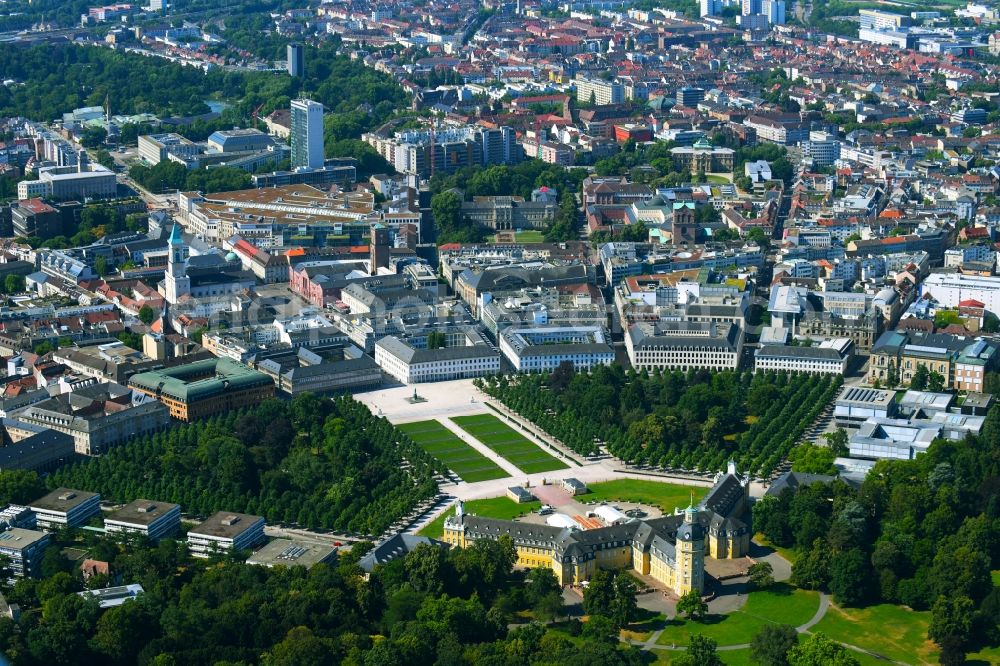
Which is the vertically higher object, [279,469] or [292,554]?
[292,554]

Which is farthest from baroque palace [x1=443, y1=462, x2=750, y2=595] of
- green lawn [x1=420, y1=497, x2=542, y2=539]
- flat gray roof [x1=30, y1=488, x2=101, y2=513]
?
flat gray roof [x1=30, y1=488, x2=101, y2=513]

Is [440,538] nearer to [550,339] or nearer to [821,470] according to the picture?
[821,470]

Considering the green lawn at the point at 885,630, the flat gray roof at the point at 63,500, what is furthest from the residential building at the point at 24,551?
the green lawn at the point at 885,630

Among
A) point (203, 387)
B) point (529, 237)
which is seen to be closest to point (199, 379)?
point (203, 387)

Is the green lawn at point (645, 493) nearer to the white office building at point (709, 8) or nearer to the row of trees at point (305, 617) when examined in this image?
the row of trees at point (305, 617)

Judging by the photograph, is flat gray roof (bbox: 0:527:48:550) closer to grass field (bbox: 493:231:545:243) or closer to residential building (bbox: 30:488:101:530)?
residential building (bbox: 30:488:101:530)

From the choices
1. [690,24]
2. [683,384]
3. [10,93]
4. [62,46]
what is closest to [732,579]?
[683,384]

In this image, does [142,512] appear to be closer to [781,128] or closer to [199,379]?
[199,379]
